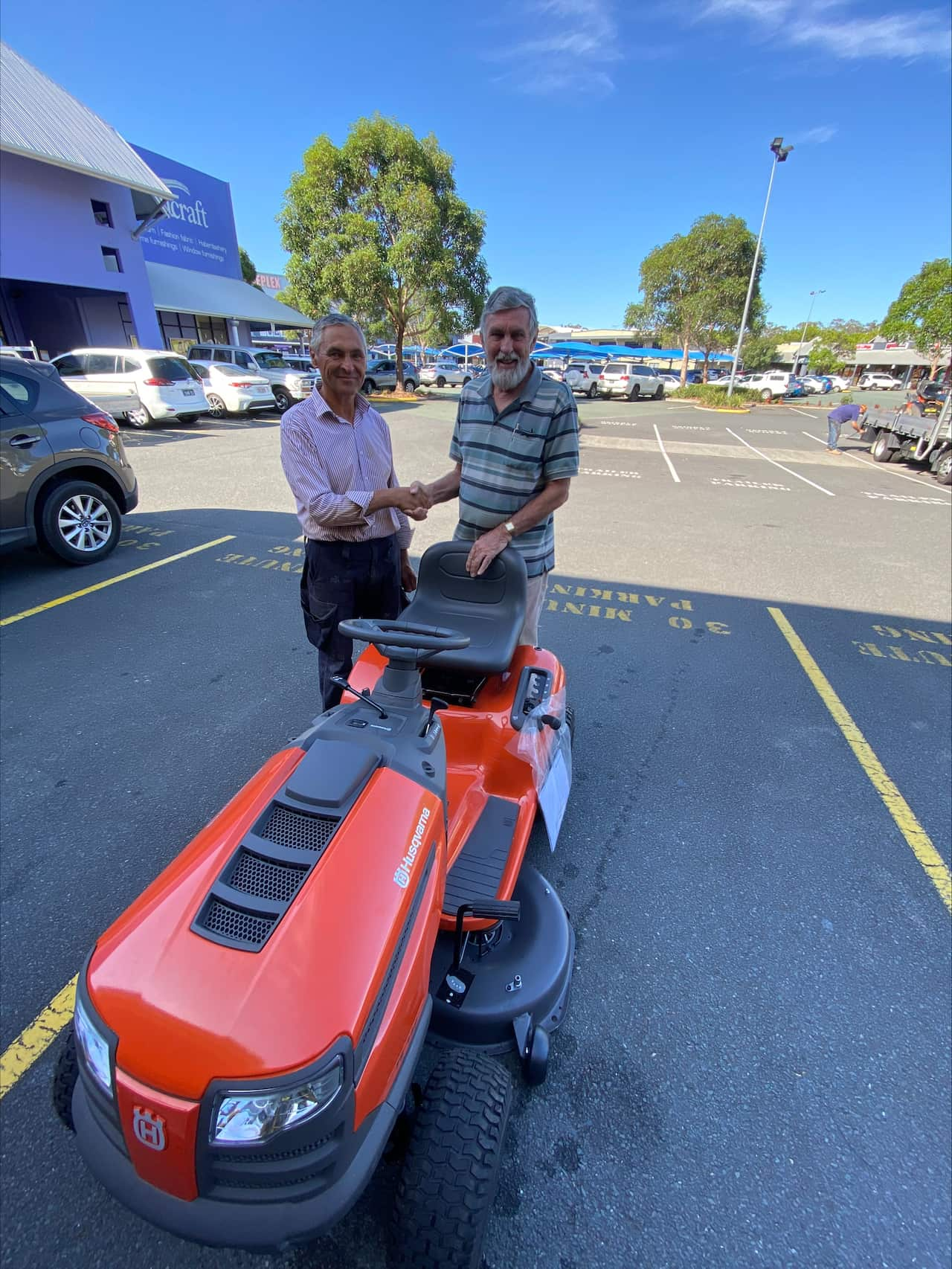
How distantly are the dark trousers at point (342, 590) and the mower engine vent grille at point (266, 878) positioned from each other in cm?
134

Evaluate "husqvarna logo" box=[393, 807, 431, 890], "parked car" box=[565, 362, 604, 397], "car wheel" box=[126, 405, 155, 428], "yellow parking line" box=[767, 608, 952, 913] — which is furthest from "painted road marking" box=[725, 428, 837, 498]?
"parked car" box=[565, 362, 604, 397]

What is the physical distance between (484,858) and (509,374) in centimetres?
176

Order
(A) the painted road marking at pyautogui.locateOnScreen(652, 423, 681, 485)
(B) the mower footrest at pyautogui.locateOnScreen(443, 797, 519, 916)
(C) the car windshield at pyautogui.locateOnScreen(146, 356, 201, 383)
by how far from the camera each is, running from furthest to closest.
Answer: (C) the car windshield at pyautogui.locateOnScreen(146, 356, 201, 383) → (A) the painted road marking at pyautogui.locateOnScreen(652, 423, 681, 485) → (B) the mower footrest at pyautogui.locateOnScreen(443, 797, 519, 916)

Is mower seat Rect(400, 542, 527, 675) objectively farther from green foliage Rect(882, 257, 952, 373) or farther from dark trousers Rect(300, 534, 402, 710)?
green foliage Rect(882, 257, 952, 373)

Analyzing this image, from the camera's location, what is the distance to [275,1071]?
2.84ft

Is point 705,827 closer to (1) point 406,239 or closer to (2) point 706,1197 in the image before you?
(2) point 706,1197

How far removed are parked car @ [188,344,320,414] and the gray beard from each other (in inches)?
606

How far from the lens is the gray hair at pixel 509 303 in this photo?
7.09ft

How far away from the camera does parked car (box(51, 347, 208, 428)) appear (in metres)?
12.1

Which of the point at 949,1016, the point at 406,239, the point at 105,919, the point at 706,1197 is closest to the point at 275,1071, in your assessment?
the point at 706,1197

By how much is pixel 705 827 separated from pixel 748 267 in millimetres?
41901

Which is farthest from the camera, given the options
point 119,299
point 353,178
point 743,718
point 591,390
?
point 591,390

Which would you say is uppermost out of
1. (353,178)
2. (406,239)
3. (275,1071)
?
(353,178)

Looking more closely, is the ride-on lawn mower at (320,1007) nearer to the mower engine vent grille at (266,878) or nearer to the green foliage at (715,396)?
the mower engine vent grille at (266,878)
